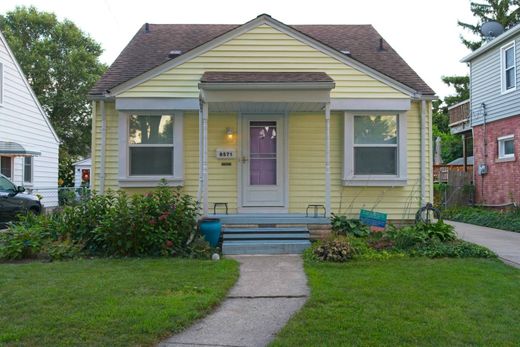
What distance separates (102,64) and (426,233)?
28831mm

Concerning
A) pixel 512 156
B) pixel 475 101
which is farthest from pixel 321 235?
pixel 475 101

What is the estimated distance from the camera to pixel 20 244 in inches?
287

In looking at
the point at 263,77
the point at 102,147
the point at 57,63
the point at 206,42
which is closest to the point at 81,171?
the point at 57,63

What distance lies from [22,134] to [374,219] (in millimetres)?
13881

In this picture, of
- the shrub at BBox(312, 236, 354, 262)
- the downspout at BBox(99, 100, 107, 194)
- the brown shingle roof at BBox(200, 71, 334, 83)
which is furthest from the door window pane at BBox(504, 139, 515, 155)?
the downspout at BBox(99, 100, 107, 194)

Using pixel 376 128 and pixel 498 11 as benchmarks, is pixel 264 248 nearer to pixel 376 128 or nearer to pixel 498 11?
pixel 376 128

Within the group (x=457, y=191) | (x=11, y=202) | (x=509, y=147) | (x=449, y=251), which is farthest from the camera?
(x=457, y=191)

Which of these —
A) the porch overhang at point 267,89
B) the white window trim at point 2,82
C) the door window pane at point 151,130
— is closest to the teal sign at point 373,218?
the porch overhang at point 267,89

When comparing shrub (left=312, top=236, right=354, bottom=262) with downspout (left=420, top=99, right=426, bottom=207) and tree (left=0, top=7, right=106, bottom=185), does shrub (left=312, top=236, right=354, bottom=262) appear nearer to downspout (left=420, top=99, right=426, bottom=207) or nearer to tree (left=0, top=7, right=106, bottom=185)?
downspout (left=420, top=99, right=426, bottom=207)

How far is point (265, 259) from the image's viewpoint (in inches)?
291

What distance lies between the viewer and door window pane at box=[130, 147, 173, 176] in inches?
370

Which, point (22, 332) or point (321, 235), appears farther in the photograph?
point (321, 235)

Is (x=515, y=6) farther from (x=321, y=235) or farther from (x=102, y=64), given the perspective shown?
(x=102, y=64)

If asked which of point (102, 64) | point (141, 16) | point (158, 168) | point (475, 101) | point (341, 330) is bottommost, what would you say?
point (341, 330)
